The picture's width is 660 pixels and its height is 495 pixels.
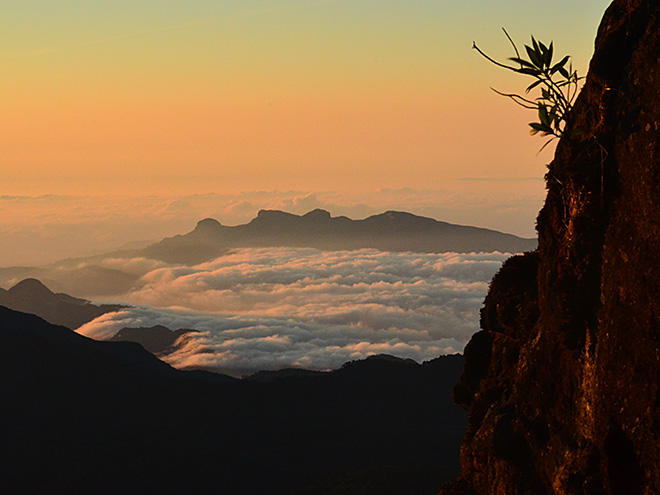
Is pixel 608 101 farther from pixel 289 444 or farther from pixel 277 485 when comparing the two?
pixel 289 444

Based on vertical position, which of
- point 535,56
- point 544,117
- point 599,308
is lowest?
point 599,308

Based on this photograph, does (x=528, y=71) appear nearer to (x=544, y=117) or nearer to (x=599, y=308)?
(x=544, y=117)

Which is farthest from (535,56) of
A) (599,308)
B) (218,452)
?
(218,452)

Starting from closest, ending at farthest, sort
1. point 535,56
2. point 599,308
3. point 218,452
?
1. point 535,56
2. point 599,308
3. point 218,452

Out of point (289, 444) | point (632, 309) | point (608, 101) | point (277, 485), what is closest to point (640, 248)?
point (632, 309)

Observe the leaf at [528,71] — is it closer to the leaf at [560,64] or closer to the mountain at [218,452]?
the leaf at [560,64]

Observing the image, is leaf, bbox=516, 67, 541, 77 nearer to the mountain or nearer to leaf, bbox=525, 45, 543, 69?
leaf, bbox=525, 45, 543, 69

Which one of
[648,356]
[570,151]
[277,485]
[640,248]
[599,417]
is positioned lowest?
[277,485]

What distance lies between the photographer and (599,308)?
1032 inches

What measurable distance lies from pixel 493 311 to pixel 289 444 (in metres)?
148

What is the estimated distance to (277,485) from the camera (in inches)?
6166

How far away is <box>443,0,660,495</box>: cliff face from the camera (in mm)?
23078

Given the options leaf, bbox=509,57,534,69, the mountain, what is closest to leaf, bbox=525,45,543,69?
leaf, bbox=509,57,534,69

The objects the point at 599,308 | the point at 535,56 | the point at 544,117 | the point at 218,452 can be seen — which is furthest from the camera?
the point at 218,452
